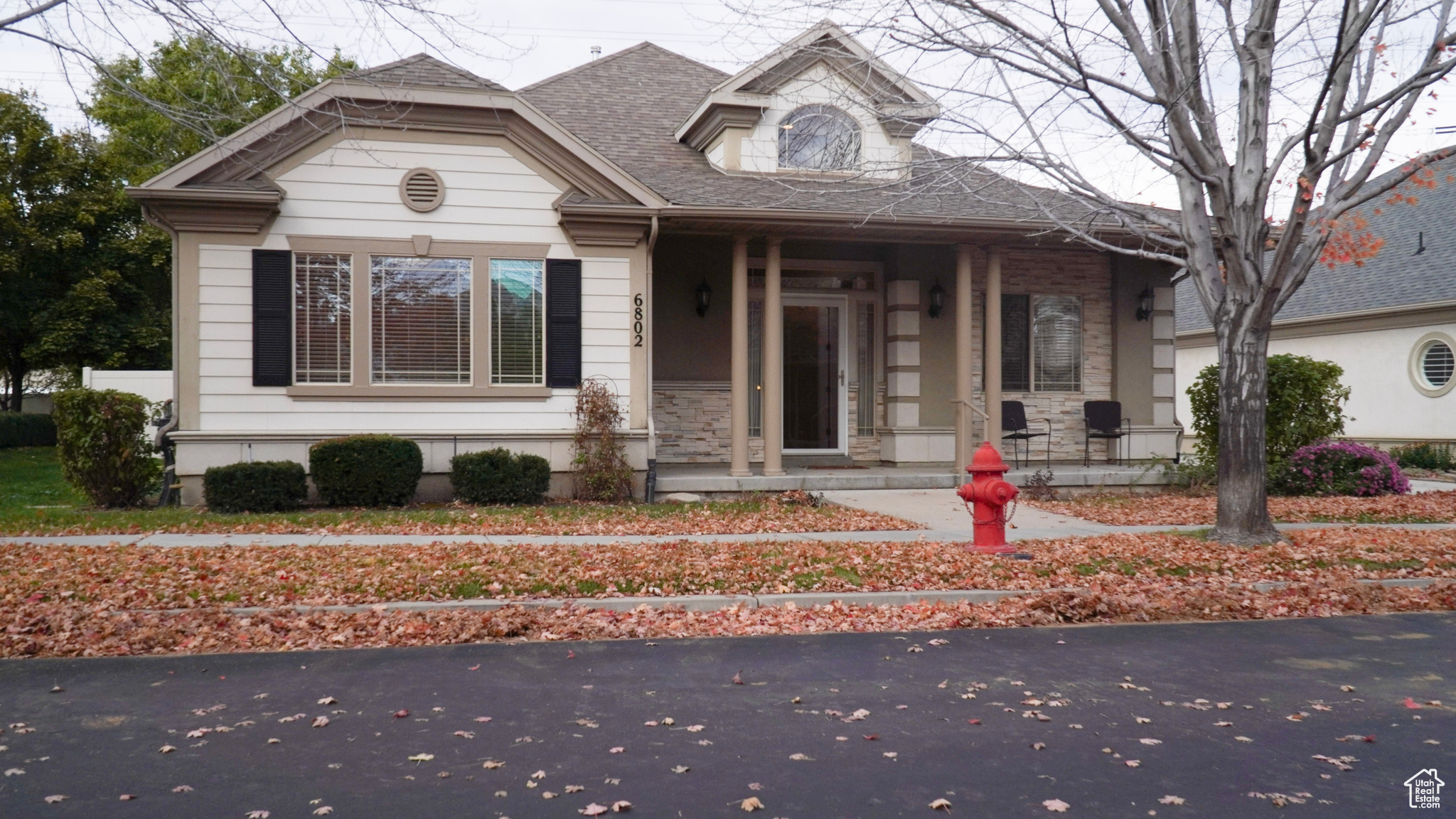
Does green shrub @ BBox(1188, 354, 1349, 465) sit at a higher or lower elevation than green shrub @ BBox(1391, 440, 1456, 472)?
higher

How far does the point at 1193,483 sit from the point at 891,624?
9413 millimetres

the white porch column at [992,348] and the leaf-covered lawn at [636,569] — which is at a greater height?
the white porch column at [992,348]

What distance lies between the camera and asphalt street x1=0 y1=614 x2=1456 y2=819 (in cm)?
389

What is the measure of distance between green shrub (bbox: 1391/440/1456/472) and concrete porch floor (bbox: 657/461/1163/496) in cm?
726

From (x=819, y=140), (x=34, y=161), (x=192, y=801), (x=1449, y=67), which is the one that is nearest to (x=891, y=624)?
(x=192, y=801)

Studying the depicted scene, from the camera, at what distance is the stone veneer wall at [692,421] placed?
1527 cm

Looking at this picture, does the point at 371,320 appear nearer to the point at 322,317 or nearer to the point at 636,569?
the point at 322,317

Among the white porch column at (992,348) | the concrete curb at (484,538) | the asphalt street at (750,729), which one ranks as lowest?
the asphalt street at (750,729)

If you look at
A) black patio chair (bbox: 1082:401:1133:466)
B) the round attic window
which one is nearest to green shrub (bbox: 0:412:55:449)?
the round attic window

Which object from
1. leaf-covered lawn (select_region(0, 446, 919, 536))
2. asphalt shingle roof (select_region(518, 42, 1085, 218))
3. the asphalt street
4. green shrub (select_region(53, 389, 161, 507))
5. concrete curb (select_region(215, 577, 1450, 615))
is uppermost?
asphalt shingle roof (select_region(518, 42, 1085, 218))

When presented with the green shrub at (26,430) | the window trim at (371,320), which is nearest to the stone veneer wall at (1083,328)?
the window trim at (371,320)

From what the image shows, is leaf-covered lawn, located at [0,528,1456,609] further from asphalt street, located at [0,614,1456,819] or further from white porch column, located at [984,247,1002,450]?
white porch column, located at [984,247,1002,450]

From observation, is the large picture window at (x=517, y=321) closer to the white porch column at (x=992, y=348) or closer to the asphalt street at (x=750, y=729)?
the white porch column at (x=992, y=348)

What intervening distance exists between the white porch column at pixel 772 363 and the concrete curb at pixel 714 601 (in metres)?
6.17
